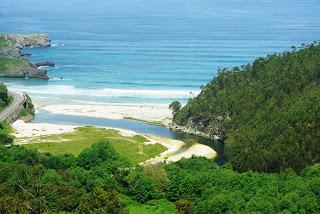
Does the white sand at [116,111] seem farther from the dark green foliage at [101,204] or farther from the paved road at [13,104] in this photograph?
the dark green foliage at [101,204]

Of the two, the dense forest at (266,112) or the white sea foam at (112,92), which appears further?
the white sea foam at (112,92)

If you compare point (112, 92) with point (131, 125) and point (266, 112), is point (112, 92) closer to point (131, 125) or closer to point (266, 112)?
point (131, 125)

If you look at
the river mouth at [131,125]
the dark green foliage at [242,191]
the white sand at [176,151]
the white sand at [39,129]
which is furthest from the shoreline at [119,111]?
the dark green foliage at [242,191]

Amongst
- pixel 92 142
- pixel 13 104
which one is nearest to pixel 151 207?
pixel 92 142

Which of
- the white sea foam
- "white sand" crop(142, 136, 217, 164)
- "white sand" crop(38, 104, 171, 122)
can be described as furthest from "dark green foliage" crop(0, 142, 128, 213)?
the white sea foam

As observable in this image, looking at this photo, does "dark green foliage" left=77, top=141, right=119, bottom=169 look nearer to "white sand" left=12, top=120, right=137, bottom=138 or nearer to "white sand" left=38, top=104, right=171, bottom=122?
"white sand" left=12, top=120, right=137, bottom=138
